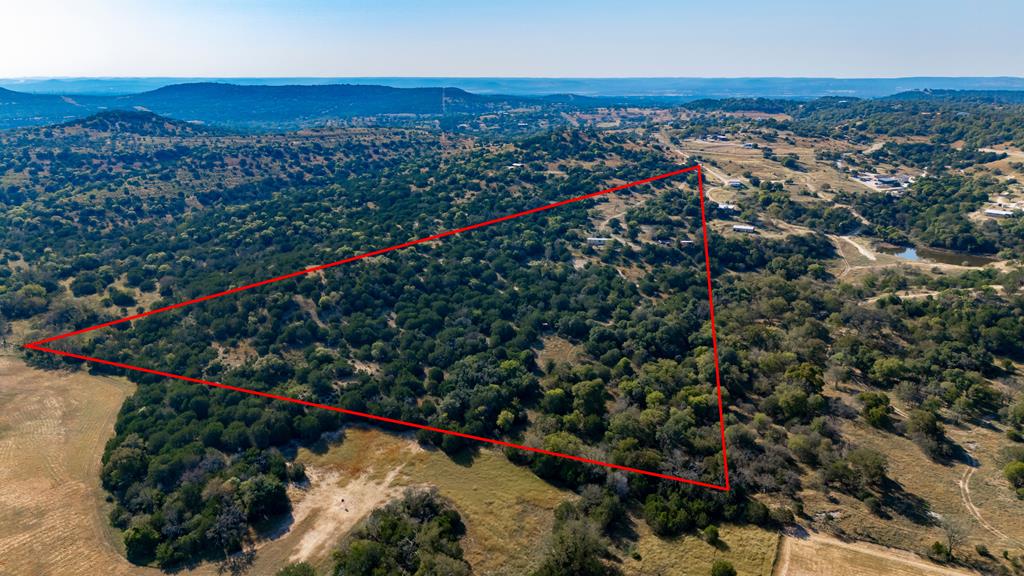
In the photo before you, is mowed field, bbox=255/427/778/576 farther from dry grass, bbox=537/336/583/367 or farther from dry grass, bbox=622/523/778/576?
dry grass, bbox=537/336/583/367

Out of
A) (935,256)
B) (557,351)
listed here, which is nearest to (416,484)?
(557,351)

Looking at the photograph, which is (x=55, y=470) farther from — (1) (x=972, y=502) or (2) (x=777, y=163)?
(2) (x=777, y=163)

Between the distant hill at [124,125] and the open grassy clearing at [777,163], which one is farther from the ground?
the distant hill at [124,125]

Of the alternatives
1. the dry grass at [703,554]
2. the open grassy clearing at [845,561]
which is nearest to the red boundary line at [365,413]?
the dry grass at [703,554]

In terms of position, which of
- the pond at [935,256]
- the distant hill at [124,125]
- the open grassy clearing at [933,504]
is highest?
the distant hill at [124,125]

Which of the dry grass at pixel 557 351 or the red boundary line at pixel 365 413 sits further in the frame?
the dry grass at pixel 557 351

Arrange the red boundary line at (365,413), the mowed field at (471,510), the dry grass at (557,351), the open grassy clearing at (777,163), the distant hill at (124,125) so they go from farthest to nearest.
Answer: the distant hill at (124,125) < the open grassy clearing at (777,163) < the dry grass at (557,351) < the red boundary line at (365,413) < the mowed field at (471,510)

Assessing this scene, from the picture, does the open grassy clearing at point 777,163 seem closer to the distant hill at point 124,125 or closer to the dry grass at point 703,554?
the dry grass at point 703,554

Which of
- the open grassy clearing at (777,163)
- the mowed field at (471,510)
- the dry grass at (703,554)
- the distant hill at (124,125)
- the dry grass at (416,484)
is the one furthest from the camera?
the distant hill at (124,125)
